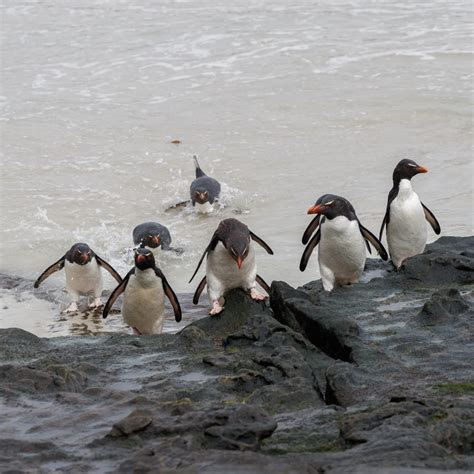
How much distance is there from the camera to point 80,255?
7.86m

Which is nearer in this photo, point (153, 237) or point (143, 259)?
point (143, 259)

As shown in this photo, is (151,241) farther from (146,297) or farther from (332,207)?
(332,207)

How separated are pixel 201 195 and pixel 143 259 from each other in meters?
3.76

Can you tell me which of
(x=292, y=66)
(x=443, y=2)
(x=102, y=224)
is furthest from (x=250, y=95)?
(x=443, y=2)

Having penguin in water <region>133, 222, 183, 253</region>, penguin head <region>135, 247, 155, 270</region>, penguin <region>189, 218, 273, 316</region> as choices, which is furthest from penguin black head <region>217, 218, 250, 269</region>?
penguin in water <region>133, 222, 183, 253</region>

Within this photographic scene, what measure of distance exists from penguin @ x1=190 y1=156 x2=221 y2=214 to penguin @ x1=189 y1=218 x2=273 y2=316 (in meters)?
4.23

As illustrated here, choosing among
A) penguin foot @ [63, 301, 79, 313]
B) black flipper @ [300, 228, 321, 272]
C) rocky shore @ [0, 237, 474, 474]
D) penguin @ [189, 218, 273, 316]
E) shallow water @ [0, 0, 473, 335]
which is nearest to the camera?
rocky shore @ [0, 237, 474, 474]

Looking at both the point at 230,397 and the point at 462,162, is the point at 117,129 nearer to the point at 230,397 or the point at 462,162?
the point at 462,162

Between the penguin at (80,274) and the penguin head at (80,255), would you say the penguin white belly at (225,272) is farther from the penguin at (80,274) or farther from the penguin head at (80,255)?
the penguin head at (80,255)

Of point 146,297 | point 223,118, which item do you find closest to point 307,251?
point 146,297

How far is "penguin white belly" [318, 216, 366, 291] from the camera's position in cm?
650

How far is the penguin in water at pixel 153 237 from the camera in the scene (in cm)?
870

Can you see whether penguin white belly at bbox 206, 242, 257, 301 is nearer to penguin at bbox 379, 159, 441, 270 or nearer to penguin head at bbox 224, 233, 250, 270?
penguin head at bbox 224, 233, 250, 270

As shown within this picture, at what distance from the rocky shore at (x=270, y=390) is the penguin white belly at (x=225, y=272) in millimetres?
139
